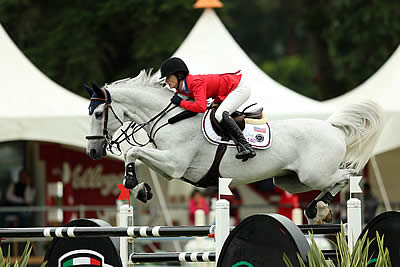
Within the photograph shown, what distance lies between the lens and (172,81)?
7.84 m

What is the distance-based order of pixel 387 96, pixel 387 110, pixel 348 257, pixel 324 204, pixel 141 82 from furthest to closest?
pixel 387 96 < pixel 387 110 < pixel 324 204 < pixel 141 82 < pixel 348 257

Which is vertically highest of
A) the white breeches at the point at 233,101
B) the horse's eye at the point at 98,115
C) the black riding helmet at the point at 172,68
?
the black riding helmet at the point at 172,68

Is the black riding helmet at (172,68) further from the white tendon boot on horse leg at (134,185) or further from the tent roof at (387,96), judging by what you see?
the tent roof at (387,96)

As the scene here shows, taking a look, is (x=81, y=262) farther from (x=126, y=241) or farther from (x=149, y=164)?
(x=149, y=164)

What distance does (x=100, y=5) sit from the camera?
22203mm

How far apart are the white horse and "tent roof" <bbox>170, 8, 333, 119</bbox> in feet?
16.5

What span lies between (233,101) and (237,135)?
30 cm

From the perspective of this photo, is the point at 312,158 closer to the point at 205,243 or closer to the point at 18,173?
the point at 205,243

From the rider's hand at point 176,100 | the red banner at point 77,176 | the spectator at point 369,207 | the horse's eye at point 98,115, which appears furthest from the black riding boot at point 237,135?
the red banner at point 77,176

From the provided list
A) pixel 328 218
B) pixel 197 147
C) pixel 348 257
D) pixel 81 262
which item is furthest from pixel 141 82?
pixel 348 257

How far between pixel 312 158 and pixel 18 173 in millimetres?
8972

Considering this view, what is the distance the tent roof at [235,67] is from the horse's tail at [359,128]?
4592 millimetres

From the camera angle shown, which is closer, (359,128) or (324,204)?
(324,204)

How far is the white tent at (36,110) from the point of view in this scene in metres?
13.3
